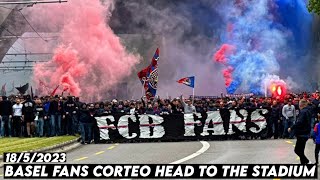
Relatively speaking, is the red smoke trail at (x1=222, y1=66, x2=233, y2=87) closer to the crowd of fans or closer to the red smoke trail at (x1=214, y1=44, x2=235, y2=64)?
the red smoke trail at (x1=214, y1=44, x2=235, y2=64)

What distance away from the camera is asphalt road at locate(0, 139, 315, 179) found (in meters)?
22.4

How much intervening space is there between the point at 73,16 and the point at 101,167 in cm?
4388

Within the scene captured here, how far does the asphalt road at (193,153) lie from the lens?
22406 millimetres

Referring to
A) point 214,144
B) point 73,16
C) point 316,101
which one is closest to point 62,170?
point 214,144

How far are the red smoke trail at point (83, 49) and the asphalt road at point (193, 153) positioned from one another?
2957cm

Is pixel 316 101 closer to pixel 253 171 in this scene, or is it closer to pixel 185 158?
pixel 185 158

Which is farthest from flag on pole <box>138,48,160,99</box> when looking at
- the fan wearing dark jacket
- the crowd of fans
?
the fan wearing dark jacket

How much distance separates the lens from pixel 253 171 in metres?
17.4

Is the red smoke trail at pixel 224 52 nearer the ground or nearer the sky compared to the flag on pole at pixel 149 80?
nearer the sky
